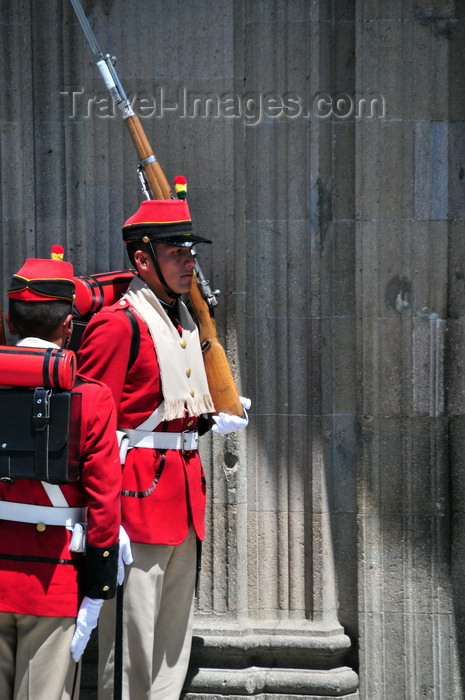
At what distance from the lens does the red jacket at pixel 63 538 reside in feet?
10.6

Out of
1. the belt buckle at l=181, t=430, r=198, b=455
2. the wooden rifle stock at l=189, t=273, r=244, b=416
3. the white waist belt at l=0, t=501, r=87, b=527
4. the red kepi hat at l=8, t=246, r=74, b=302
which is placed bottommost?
the white waist belt at l=0, t=501, r=87, b=527

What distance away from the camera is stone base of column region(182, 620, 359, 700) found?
4.52m

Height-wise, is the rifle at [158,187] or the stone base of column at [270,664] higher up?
the rifle at [158,187]

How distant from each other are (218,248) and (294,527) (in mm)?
1332

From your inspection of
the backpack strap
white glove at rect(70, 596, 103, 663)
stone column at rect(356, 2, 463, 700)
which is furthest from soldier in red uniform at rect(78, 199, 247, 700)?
stone column at rect(356, 2, 463, 700)

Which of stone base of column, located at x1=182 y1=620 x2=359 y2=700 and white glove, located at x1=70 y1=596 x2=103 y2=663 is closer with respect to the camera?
white glove, located at x1=70 y1=596 x2=103 y2=663

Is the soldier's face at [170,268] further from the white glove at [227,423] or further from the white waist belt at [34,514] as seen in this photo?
the white waist belt at [34,514]

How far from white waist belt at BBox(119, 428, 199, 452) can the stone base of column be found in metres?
1.11

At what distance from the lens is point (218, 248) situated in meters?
4.58

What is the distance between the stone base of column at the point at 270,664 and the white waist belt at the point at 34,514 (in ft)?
4.99

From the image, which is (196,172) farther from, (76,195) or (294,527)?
(294,527)

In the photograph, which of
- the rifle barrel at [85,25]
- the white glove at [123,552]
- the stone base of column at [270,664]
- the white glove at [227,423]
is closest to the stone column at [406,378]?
the stone base of column at [270,664]

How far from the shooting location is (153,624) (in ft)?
12.6

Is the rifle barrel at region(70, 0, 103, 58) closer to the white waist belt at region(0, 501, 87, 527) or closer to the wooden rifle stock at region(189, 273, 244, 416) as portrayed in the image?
the wooden rifle stock at region(189, 273, 244, 416)
